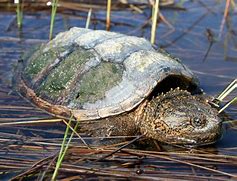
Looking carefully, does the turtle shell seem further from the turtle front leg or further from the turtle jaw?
the turtle jaw

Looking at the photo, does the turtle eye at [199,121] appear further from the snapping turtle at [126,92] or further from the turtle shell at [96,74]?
the turtle shell at [96,74]

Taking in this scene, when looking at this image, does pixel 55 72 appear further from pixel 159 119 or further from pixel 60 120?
pixel 159 119

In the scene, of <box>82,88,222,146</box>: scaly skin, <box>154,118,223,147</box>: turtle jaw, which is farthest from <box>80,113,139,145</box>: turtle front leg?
<box>154,118,223,147</box>: turtle jaw

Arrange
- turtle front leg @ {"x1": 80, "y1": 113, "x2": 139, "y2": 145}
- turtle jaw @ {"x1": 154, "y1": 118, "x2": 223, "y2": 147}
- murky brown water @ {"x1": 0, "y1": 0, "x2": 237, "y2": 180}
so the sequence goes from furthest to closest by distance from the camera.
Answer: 1. murky brown water @ {"x1": 0, "y1": 0, "x2": 237, "y2": 180}
2. turtle front leg @ {"x1": 80, "y1": 113, "x2": 139, "y2": 145}
3. turtle jaw @ {"x1": 154, "y1": 118, "x2": 223, "y2": 147}

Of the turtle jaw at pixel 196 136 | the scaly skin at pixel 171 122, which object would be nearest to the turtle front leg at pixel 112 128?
the scaly skin at pixel 171 122

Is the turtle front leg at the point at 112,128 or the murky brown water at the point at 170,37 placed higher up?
the murky brown water at the point at 170,37

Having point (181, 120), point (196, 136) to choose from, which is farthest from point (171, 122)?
point (196, 136)

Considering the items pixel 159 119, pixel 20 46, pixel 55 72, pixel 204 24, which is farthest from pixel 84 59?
pixel 204 24
